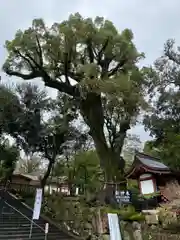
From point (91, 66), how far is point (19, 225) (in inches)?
355

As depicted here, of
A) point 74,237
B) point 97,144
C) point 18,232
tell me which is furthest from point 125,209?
point 18,232

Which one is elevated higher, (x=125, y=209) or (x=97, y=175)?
(x=97, y=175)

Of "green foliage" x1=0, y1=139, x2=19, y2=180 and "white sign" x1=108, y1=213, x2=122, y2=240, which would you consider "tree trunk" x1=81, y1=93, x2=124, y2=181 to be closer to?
"white sign" x1=108, y1=213, x2=122, y2=240

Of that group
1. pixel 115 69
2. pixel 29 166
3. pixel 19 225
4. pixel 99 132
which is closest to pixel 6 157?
pixel 19 225

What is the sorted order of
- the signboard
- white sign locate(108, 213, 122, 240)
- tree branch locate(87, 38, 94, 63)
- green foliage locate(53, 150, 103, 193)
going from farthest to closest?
green foliage locate(53, 150, 103, 193) → tree branch locate(87, 38, 94, 63) → the signboard → white sign locate(108, 213, 122, 240)

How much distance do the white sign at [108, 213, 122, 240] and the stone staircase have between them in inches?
110

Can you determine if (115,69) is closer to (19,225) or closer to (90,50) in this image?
(90,50)

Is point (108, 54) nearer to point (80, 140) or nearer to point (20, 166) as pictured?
point (80, 140)

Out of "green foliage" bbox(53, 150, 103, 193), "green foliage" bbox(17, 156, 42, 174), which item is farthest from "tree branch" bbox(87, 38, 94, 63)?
"green foliage" bbox(17, 156, 42, 174)

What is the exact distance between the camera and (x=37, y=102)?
2019 centimetres

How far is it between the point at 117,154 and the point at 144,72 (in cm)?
539

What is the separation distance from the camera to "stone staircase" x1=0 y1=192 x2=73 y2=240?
41.4ft

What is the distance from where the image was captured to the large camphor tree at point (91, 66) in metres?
14.8

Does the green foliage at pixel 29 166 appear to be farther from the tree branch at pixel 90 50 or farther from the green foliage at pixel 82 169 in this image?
the tree branch at pixel 90 50
